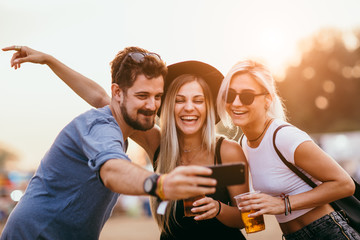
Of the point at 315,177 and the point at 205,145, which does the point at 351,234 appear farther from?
the point at 205,145

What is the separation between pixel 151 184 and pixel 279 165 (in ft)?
5.47

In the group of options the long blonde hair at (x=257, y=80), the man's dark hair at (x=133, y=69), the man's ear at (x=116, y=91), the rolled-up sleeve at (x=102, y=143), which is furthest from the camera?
the long blonde hair at (x=257, y=80)

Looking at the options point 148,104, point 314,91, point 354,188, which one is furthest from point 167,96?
point 314,91

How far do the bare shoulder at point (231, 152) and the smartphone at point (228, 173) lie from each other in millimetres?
1672

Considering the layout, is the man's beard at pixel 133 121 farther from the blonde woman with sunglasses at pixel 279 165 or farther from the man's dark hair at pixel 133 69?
the blonde woman with sunglasses at pixel 279 165

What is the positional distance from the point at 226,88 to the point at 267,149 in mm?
671

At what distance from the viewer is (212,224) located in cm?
365

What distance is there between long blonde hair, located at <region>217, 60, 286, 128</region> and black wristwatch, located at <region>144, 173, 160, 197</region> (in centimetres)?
181

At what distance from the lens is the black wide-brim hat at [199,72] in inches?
155

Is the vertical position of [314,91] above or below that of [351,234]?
above

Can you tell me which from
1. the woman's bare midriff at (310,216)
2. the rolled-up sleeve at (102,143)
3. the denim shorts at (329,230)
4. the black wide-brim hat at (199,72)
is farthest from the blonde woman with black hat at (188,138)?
the rolled-up sleeve at (102,143)

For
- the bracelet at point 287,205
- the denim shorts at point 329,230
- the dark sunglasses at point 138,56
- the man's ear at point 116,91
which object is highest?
the dark sunglasses at point 138,56

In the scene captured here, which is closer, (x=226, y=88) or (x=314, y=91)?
(x=226, y=88)

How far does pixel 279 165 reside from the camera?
3.35 m
